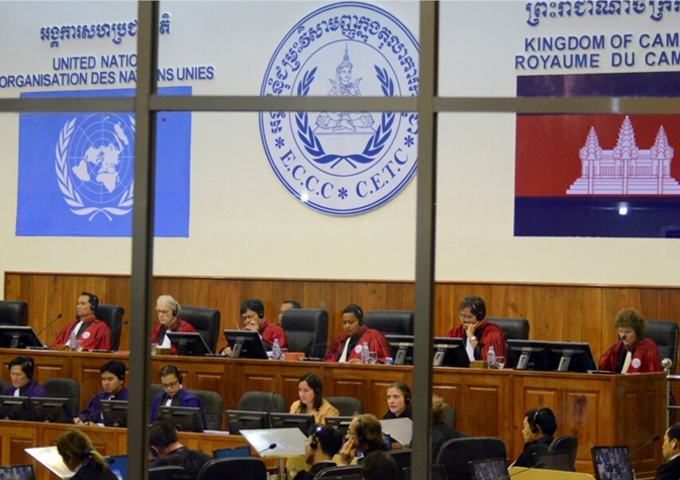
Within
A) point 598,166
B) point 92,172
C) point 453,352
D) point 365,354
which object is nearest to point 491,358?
point 365,354

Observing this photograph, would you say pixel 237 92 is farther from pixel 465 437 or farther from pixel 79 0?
pixel 465 437

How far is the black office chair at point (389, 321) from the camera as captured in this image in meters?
4.86

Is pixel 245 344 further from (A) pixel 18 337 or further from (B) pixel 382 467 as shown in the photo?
(B) pixel 382 467

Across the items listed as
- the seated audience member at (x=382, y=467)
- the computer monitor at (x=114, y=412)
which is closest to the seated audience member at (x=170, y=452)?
the computer monitor at (x=114, y=412)

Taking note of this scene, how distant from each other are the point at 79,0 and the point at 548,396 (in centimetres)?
323

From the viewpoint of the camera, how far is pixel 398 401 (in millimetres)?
4703

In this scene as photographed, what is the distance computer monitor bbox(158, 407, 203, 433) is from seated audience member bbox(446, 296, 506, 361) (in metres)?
1.20

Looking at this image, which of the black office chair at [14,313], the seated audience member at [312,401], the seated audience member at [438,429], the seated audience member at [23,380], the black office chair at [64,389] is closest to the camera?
the seated audience member at [438,429]

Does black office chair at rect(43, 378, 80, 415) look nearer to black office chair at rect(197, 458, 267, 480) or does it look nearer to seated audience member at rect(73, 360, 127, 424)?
seated audience member at rect(73, 360, 127, 424)

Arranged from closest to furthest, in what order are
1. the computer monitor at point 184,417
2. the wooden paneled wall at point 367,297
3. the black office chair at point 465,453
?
the computer monitor at point 184,417
the black office chair at point 465,453
the wooden paneled wall at point 367,297

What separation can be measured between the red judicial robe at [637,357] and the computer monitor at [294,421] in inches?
60.0

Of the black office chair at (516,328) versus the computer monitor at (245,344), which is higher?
the black office chair at (516,328)

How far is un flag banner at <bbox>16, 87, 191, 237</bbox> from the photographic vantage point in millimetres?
4176

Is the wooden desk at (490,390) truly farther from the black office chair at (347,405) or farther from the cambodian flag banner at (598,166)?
the cambodian flag banner at (598,166)
